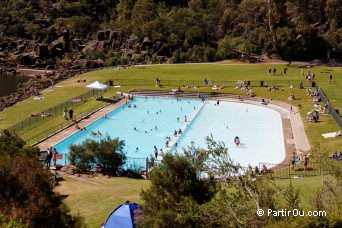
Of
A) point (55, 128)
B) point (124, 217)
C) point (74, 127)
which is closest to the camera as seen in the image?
point (124, 217)

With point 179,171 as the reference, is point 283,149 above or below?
below

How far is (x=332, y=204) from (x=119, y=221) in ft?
25.6

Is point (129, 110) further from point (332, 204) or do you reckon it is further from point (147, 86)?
point (332, 204)

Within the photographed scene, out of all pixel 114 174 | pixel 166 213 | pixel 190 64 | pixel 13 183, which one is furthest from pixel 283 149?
Answer: pixel 190 64

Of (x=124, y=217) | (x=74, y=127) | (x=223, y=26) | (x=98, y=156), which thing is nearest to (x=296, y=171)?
(x=98, y=156)

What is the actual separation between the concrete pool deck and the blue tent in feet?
39.4

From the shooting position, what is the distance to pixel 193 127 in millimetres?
41406

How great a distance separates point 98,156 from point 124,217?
32.3 feet

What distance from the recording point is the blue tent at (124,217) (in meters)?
17.0

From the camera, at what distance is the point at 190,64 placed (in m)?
69.1

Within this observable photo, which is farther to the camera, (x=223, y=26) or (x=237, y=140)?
(x=223, y=26)

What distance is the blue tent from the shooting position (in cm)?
1697

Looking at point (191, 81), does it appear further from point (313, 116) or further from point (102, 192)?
point (102, 192)

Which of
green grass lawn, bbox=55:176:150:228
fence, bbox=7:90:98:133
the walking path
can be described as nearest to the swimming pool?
the walking path
